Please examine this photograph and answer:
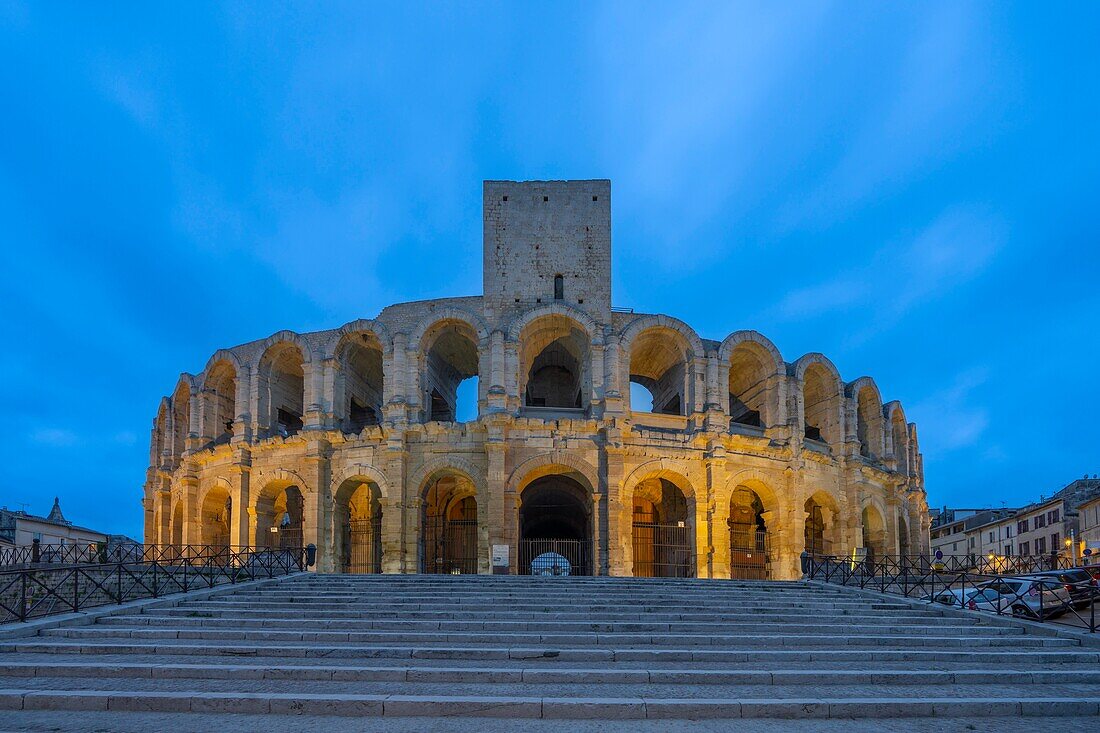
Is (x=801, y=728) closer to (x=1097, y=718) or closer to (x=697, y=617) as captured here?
(x=1097, y=718)

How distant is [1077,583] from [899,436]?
61.6 feet

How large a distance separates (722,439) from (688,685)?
1696cm

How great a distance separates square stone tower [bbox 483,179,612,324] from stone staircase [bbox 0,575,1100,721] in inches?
572

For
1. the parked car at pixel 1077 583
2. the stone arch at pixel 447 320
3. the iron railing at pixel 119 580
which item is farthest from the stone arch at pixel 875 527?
the iron railing at pixel 119 580

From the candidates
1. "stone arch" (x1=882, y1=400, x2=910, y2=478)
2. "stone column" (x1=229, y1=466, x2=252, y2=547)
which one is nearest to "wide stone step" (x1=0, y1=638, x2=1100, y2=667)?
"stone column" (x1=229, y1=466, x2=252, y2=547)

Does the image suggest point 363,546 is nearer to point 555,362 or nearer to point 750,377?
point 555,362

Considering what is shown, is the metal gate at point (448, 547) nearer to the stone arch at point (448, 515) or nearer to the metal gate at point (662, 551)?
the stone arch at point (448, 515)

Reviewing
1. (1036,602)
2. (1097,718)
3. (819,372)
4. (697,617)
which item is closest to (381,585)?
(697,617)

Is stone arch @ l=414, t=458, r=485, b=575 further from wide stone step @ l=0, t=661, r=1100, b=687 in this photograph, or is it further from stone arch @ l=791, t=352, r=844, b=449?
wide stone step @ l=0, t=661, r=1100, b=687

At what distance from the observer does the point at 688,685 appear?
9.32m

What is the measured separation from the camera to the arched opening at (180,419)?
31875mm

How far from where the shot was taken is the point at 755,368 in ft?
94.9

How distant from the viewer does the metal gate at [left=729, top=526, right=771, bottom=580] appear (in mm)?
28750

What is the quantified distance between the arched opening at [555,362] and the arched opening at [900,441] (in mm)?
14071
